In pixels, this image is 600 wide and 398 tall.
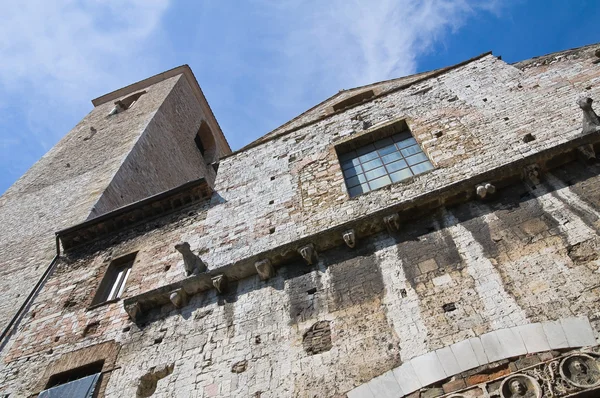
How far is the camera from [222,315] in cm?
535

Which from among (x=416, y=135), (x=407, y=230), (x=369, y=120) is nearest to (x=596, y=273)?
(x=407, y=230)

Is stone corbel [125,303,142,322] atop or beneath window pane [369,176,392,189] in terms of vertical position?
beneath

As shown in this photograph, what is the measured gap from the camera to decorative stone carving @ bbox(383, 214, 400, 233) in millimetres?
5366

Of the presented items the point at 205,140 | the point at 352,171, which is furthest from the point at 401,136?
the point at 205,140

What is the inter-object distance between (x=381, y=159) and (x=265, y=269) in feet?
9.65

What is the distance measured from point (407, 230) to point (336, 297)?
4.08ft

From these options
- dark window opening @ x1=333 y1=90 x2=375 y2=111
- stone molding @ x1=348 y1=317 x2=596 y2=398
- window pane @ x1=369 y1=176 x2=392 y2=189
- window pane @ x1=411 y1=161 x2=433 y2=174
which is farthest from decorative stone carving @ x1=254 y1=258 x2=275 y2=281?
dark window opening @ x1=333 y1=90 x2=375 y2=111

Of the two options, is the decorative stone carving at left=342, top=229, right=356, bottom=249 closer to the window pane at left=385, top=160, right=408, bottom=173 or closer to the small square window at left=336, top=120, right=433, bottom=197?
the small square window at left=336, top=120, right=433, bottom=197

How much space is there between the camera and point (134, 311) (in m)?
5.83

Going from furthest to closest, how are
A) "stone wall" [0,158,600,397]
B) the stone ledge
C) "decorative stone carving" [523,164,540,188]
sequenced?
the stone ledge → "decorative stone carving" [523,164,540,188] → "stone wall" [0,158,600,397]

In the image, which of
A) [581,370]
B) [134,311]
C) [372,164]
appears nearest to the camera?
[581,370]

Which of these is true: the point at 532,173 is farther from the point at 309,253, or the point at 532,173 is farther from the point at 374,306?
the point at 309,253

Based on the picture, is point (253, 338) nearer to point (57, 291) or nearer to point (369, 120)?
point (57, 291)

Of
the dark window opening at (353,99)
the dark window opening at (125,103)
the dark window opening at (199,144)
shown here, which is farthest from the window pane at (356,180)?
the dark window opening at (199,144)
